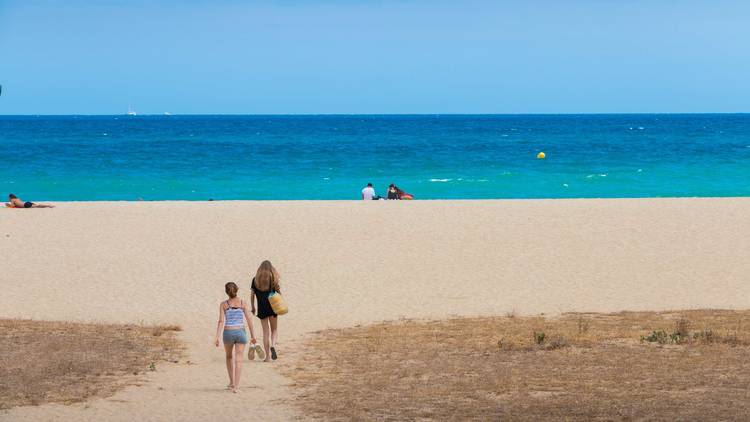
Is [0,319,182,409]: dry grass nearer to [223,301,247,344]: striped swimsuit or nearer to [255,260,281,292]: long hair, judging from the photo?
[223,301,247,344]: striped swimsuit

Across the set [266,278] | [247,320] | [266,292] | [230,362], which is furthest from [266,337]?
[230,362]

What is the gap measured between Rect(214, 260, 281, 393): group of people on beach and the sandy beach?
0.25 meters

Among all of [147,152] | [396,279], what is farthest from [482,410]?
[147,152]

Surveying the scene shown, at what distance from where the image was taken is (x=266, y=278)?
42.1ft

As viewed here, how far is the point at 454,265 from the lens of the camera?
878 inches

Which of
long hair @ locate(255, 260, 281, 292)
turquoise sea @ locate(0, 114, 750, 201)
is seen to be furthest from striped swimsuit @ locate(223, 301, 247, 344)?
turquoise sea @ locate(0, 114, 750, 201)

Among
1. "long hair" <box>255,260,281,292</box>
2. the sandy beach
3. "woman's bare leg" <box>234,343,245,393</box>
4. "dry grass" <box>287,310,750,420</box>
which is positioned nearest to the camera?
"dry grass" <box>287,310,750,420</box>

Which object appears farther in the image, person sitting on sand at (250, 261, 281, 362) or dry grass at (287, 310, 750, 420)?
person sitting on sand at (250, 261, 281, 362)

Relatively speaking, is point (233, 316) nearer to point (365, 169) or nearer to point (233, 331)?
point (233, 331)

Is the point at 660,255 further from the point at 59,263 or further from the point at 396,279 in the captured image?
the point at 59,263

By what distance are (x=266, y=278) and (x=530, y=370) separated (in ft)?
10.8

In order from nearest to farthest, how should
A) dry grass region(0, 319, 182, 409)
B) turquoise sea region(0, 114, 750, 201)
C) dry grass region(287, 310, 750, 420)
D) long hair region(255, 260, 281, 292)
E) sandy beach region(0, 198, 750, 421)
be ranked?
1. dry grass region(287, 310, 750, 420)
2. dry grass region(0, 319, 182, 409)
3. long hair region(255, 260, 281, 292)
4. sandy beach region(0, 198, 750, 421)
5. turquoise sea region(0, 114, 750, 201)

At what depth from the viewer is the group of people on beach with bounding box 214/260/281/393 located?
11.2 m

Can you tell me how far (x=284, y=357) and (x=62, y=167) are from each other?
5404 centimetres
